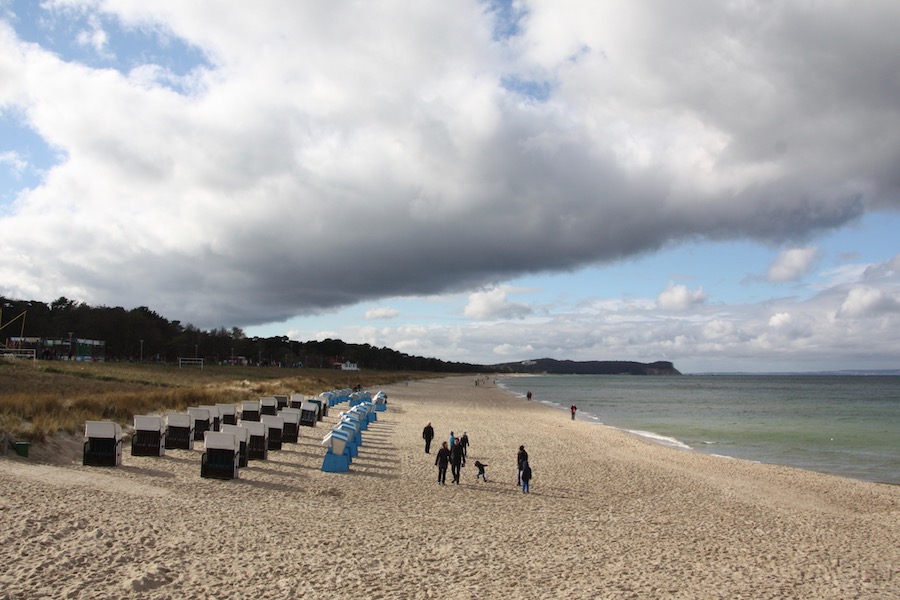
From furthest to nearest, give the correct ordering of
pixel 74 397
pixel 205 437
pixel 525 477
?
1. pixel 74 397
2. pixel 525 477
3. pixel 205 437

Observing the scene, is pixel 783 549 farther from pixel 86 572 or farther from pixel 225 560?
pixel 86 572

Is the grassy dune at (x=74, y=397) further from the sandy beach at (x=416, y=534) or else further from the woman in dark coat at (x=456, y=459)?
the woman in dark coat at (x=456, y=459)

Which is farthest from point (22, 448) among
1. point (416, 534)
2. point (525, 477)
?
point (525, 477)

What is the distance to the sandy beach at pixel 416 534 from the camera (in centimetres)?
752

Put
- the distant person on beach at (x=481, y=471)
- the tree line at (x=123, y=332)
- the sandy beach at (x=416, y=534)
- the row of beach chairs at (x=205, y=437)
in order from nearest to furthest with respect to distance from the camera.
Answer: the sandy beach at (x=416, y=534) < the row of beach chairs at (x=205, y=437) < the distant person on beach at (x=481, y=471) < the tree line at (x=123, y=332)

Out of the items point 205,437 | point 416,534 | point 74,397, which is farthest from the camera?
point 74,397

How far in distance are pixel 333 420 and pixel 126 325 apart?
64301mm

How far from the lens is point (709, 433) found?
36.7 m

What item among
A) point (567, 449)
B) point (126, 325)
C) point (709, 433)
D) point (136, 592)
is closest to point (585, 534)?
point (136, 592)

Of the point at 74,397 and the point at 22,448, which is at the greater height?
the point at 74,397

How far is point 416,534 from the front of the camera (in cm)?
1012

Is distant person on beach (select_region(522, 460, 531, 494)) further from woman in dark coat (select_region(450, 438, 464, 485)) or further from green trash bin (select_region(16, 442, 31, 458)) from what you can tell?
green trash bin (select_region(16, 442, 31, 458))

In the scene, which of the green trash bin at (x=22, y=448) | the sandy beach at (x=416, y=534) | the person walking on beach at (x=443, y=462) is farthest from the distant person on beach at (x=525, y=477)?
the green trash bin at (x=22, y=448)

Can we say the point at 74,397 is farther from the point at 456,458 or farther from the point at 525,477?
the point at 525,477
